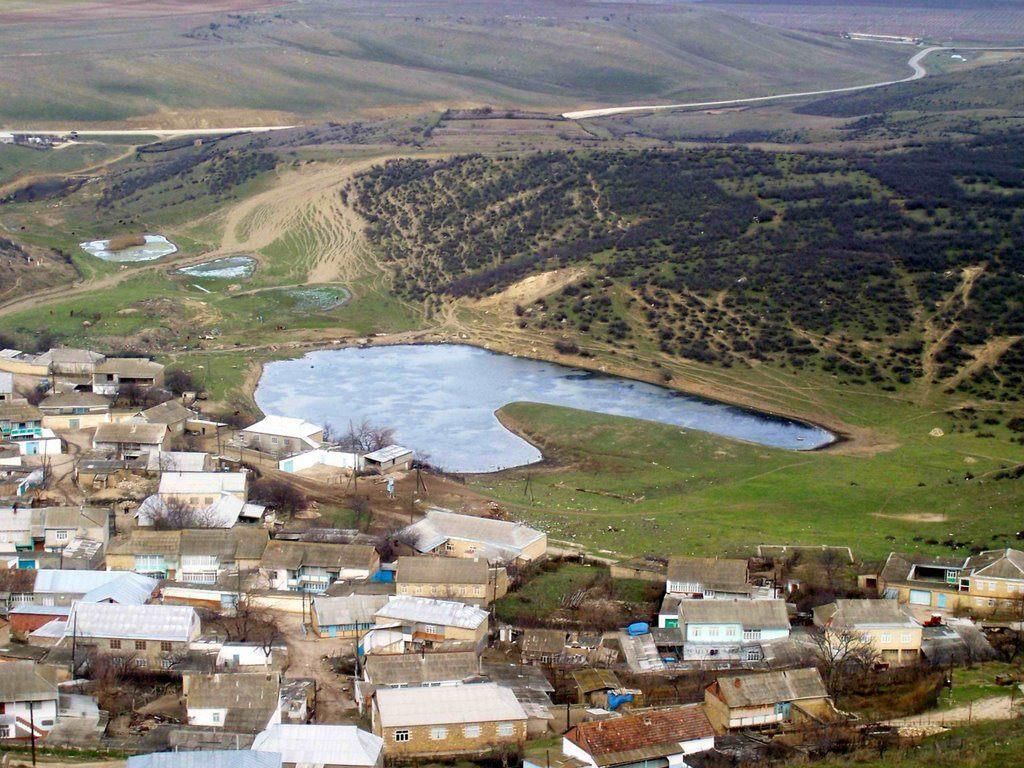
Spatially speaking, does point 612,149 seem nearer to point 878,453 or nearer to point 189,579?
point 878,453

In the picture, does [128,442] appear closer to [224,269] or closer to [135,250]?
[224,269]

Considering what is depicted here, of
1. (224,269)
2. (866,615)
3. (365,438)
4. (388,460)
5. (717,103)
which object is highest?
(717,103)

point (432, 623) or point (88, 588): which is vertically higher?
point (432, 623)

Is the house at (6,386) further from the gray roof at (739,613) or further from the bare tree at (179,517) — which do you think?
the gray roof at (739,613)

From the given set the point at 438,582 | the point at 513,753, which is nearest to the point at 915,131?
the point at 438,582

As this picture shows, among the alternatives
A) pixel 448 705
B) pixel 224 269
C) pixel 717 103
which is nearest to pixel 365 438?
pixel 448 705

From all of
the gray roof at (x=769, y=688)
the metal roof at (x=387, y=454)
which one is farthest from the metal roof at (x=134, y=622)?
the metal roof at (x=387, y=454)

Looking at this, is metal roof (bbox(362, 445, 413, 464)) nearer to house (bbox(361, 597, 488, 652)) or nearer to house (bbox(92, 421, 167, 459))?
house (bbox(92, 421, 167, 459))
